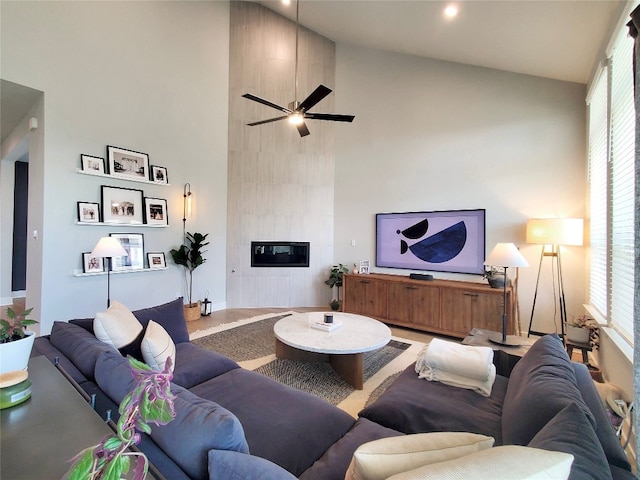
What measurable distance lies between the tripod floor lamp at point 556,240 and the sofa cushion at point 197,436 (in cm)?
385

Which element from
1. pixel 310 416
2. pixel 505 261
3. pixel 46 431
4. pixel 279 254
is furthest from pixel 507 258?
pixel 279 254

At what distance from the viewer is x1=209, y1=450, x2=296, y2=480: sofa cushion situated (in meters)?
0.77

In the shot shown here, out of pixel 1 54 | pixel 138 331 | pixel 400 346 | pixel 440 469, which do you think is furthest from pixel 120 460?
pixel 1 54

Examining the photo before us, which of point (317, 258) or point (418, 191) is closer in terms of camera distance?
point (418, 191)

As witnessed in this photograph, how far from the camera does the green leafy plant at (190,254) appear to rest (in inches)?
184

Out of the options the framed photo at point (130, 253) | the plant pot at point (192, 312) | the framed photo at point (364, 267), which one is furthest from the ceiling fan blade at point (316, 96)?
the plant pot at point (192, 312)

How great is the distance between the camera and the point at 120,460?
51 centimetres

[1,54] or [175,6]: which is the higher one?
[175,6]

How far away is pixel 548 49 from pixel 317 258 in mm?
4339

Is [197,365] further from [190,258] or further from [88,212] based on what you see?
[190,258]

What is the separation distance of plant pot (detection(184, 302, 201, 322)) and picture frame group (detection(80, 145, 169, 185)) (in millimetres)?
1994

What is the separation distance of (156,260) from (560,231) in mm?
5400

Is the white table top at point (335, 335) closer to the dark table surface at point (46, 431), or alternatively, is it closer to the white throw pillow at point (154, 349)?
the white throw pillow at point (154, 349)

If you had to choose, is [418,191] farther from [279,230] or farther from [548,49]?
[279,230]
